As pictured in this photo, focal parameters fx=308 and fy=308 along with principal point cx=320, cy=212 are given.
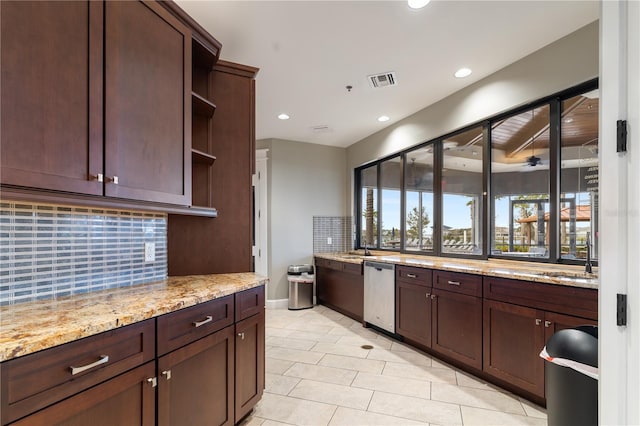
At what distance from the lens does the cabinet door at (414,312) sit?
305cm

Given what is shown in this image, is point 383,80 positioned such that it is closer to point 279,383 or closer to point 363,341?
point 363,341

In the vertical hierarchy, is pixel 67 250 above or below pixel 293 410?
above

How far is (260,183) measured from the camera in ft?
16.6

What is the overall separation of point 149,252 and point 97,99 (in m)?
1.00

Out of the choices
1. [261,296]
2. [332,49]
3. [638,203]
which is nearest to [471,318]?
[261,296]

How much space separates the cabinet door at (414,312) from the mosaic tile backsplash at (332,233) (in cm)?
212

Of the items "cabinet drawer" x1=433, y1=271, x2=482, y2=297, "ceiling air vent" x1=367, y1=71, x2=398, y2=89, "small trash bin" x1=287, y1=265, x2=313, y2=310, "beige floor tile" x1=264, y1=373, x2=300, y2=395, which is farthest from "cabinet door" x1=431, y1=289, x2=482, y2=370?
"small trash bin" x1=287, y1=265, x2=313, y2=310

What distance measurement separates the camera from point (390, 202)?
15.9ft

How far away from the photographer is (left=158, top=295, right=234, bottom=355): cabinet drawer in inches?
53.0

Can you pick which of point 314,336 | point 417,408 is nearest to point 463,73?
point 417,408

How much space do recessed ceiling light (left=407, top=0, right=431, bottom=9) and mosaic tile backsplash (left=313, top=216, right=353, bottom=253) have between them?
11.9ft

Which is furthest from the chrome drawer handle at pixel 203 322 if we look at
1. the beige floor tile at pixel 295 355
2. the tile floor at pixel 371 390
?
the beige floor tile at pixel 295 355

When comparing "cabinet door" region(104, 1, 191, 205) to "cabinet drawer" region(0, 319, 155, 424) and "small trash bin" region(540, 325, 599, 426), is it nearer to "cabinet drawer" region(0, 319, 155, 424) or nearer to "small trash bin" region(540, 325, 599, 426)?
"cabinet drawer" region(0, 319, 155, 424)

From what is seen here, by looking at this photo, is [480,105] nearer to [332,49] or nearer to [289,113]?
[332,49]
